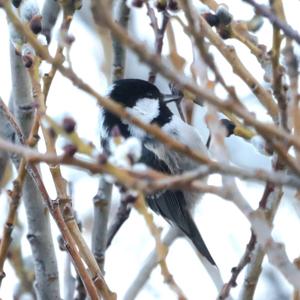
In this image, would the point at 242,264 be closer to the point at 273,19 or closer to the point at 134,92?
the point at 273,19

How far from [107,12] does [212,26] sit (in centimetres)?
75

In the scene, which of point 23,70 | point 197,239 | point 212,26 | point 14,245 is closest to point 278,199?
point 212,26

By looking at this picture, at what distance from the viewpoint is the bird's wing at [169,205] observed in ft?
8.44

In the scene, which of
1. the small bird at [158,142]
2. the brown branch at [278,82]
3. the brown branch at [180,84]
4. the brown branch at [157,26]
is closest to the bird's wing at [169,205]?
the small bird at [158,142]

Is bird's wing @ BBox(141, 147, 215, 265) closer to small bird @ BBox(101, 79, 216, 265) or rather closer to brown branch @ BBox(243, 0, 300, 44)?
small bird @ BBox(101, 79, 216, 265)

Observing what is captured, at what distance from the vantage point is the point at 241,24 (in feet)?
5.07

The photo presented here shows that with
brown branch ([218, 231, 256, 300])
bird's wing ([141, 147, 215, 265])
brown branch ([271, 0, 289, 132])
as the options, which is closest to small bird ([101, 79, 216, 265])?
bird's wing ([141, 147, 215, 265])

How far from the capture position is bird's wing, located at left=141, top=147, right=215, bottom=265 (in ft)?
8.44

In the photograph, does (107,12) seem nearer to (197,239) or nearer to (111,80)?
(111,80)

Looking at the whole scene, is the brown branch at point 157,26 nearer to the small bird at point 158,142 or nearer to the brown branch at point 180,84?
the small bird at point 158,142

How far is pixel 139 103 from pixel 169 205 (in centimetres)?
37

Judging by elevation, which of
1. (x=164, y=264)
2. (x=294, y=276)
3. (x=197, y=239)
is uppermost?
(x=197, y=239)

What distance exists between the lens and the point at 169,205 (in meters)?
2.63

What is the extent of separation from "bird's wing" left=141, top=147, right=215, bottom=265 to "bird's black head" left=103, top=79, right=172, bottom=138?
5.1 inches
